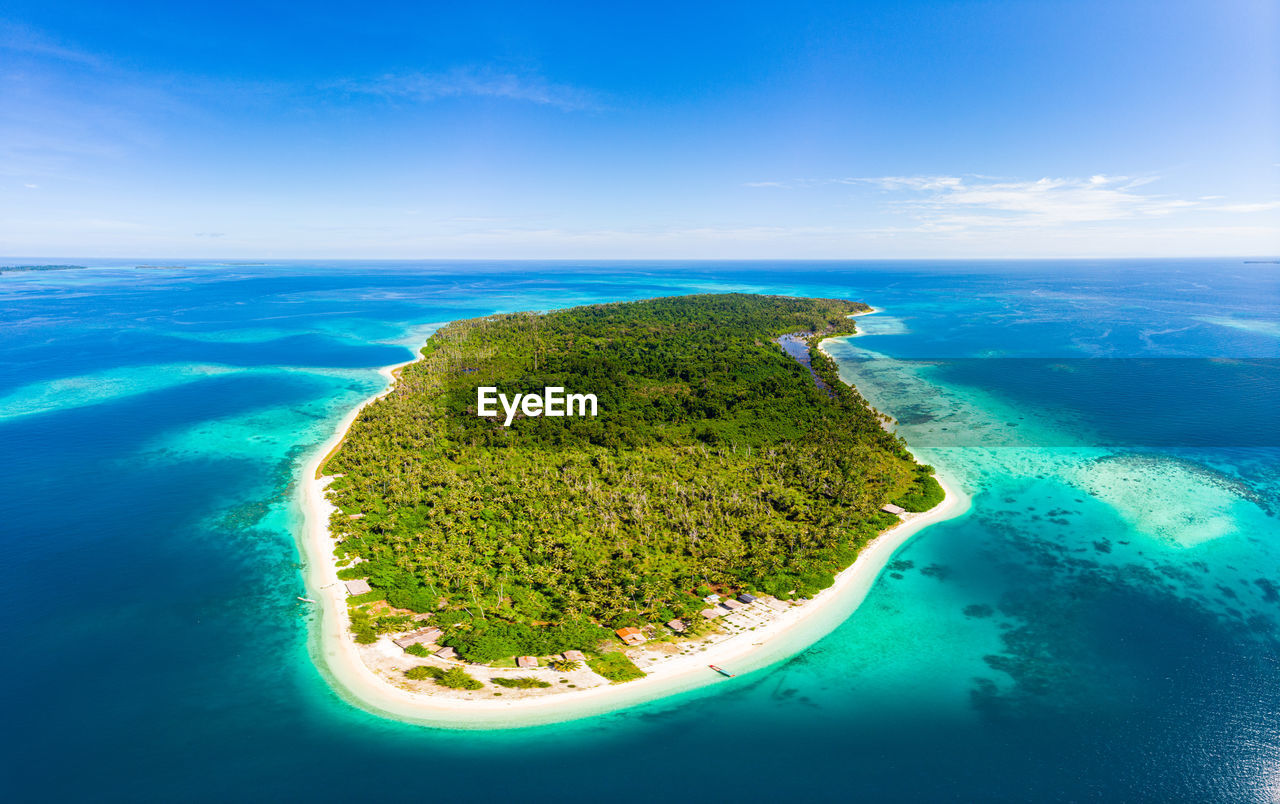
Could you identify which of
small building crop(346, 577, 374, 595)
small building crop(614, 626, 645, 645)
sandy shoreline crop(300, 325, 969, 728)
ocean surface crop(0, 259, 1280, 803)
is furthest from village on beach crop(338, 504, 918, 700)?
small building crop(346, 577, 374, 595)

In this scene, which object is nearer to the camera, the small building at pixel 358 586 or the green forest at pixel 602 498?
the green forest at pixel 602 498

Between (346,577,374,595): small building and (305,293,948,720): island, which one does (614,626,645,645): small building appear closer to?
(305,293,948,720): island

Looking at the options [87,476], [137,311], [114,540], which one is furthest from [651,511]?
[137,311]

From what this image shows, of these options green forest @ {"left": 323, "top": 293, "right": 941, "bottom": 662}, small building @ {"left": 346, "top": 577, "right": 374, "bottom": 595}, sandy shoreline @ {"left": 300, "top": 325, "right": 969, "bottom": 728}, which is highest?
Answer: green forest @ {"left": 323, "top": 293, "right": 941, "bottom": 662}

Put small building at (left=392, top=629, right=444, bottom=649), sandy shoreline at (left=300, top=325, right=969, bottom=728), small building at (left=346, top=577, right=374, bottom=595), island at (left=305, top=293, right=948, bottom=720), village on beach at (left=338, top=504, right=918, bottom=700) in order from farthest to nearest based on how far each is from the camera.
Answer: small building at (left=346, top=577, right=374, bottom=595) < small building at (left=392, top=629, right=444, bottom=649) < island at (left=305, top=293, right=948, bottom=720) < village on beach at (left=338, top=504, right=918, bottom=700) < sandy shoreline at (left=300, top=325, right=969, bottom=728)

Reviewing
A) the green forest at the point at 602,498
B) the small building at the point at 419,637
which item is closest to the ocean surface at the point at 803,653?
the small building at the point at 419,637

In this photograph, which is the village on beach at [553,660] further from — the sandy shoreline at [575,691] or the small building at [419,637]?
the sandy shoreline at [575,691]

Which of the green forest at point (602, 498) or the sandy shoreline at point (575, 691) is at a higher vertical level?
the green forest at point (602, 498)

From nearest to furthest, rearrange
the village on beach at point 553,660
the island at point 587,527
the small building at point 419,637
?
the village on beach at point 553,660 → the island at point 587,527 → the small building at point 419,637
